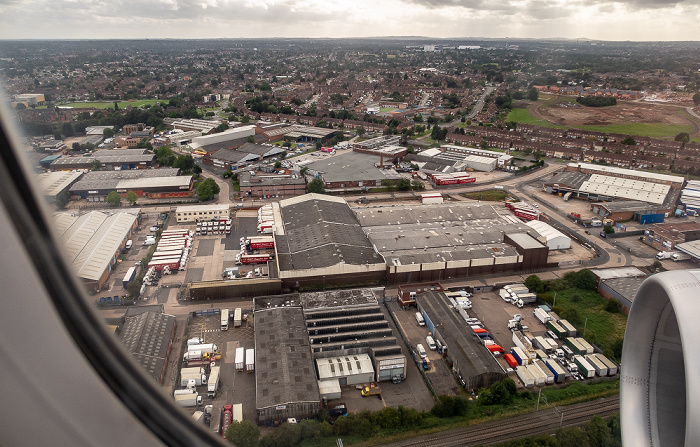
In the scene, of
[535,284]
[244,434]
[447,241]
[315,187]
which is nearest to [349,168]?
[315,187]

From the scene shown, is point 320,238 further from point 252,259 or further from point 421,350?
point 421,350

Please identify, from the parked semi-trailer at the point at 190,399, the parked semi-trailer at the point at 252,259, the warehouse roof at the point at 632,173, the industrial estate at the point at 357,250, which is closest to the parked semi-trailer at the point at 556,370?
the industrial estate at the point at 357,250

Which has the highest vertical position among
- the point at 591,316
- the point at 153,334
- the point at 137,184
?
the point at 153,334

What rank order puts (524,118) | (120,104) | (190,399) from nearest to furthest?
(190,399) → (524,118) → (120,104)

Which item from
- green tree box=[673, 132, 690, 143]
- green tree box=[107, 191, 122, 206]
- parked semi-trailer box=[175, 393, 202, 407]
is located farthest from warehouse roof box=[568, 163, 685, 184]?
green tree box=[107, 191, 122, 206]

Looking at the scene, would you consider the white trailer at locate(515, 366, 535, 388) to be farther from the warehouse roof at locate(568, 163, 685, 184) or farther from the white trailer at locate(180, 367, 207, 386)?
the warehouse roof at locate(568, 163, 685, 184)

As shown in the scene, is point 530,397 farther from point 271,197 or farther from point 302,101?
point 302,101

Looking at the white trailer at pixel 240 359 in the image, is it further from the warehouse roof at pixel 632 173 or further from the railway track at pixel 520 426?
the warehouse roof at pixel 632 173

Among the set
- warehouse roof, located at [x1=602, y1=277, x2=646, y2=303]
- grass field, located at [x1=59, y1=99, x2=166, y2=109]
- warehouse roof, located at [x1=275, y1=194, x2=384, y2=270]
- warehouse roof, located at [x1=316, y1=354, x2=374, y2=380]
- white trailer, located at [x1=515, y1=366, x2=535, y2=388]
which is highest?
grass field, located at [x1=59, y1=99, x2=166, y2=109]
